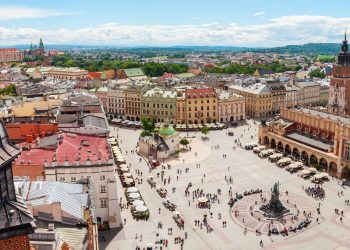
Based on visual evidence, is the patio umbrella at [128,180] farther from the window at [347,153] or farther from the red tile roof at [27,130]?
the window at [347,153]

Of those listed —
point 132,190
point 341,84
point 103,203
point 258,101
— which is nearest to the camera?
point 103,203

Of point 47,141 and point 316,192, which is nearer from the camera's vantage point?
point 47,141

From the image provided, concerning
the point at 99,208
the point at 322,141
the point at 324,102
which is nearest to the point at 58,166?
the point at 99,208

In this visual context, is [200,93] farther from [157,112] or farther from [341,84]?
[341,84]

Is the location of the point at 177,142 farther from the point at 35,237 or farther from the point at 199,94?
the point at 35,237

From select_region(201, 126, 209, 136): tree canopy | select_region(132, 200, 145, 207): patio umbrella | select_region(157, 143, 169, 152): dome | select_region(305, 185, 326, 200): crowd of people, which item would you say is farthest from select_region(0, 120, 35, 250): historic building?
select_region(201, 126, 209, 136): tree canopy

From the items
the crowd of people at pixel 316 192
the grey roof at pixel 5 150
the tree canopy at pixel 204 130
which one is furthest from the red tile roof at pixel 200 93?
the grey roof at pixel 5 150

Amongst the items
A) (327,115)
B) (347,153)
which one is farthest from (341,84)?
(347,153)
